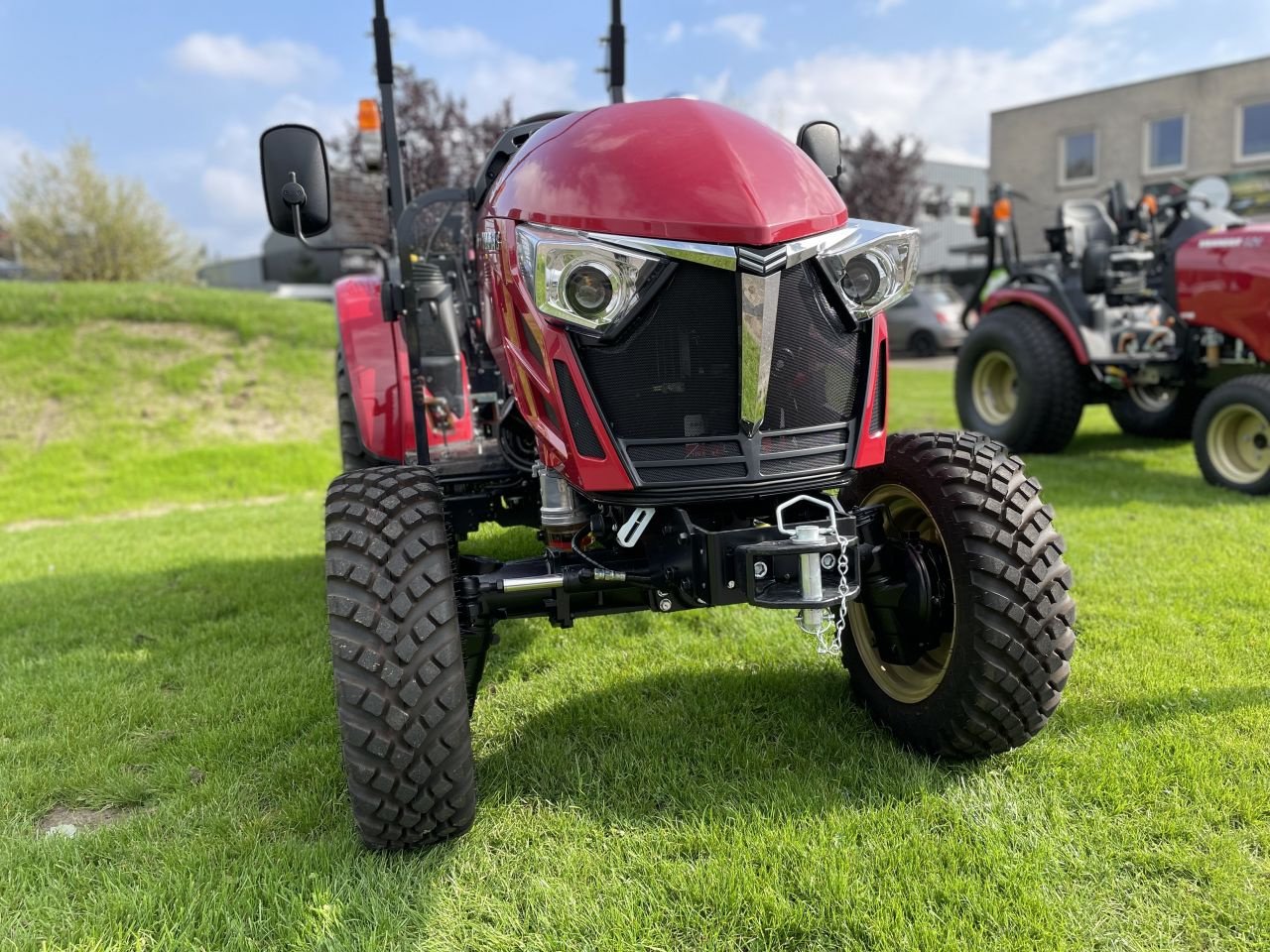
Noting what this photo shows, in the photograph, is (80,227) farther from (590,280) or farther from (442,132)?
(590,280)

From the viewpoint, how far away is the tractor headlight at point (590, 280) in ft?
6.65

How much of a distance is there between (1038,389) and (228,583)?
571 cm

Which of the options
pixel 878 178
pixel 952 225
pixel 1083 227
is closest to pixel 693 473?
pixel 1083 227

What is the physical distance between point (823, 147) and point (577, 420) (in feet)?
4.41

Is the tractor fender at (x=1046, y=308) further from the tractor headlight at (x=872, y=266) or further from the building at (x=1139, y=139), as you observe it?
the building at (x=1139, y=139)

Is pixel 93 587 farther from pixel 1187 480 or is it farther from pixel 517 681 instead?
pixel 1187 480

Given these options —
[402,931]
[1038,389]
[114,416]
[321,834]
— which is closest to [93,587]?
[321,834]

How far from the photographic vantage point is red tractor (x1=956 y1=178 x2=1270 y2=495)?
5.64 m

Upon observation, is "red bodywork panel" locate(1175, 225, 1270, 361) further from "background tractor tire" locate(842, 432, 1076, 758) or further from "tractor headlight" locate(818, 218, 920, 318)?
"tractor headlight" locate(818, 218, 920, 318)

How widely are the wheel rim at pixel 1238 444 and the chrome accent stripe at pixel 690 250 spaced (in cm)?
488

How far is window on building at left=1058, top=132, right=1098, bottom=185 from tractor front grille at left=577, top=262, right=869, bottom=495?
28358 millimetres

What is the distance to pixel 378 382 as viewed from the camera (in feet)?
11.6

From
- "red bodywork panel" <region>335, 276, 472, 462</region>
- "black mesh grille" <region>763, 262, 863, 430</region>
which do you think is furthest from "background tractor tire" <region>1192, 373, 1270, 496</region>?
"red bodywork panel" <region>335, 276, 472, 462</region>

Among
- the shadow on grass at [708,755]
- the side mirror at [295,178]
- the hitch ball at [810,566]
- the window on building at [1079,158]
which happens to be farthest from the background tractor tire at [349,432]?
the window on building at [1079,158]
